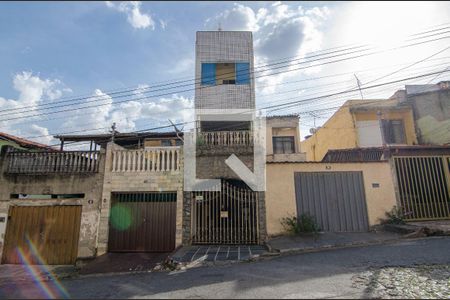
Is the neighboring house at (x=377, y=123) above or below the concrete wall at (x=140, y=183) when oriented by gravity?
above

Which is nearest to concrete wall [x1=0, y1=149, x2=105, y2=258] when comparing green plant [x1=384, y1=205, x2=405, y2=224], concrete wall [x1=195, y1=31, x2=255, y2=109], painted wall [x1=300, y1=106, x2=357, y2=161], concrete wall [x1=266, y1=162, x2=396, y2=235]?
concrete wall [x1=195, y1=31, x2=255, y2=109]

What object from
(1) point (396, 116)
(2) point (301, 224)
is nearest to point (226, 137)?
(2) point (301, 224)

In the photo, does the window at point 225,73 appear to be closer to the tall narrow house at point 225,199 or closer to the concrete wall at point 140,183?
the tall narrow house at point 225,199

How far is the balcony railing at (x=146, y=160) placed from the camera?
9.54m

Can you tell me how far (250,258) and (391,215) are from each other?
6.27 metres

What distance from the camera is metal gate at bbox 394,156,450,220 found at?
9.93 metres

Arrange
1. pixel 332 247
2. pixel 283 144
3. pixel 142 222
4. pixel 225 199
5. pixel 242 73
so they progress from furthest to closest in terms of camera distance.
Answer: pixel 283 144
pixel 242 73
pixel 225 199
pixel 142 222
pixel 332 247

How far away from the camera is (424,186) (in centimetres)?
1027

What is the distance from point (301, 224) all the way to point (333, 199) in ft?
5.66

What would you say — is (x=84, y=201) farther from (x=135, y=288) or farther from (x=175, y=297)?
(x=175, y=297)

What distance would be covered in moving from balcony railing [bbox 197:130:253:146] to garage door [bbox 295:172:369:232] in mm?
2496

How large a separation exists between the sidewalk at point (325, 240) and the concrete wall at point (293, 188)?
0.77 meters

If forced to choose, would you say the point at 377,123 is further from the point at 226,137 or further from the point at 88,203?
the point at 88,203

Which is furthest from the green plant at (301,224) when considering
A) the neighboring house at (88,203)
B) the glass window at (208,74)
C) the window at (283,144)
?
the window at (283,144)
